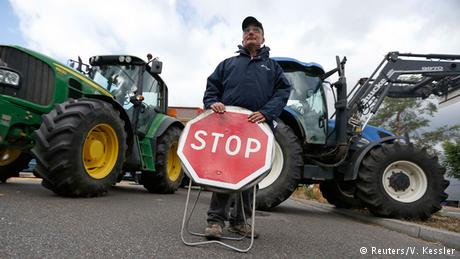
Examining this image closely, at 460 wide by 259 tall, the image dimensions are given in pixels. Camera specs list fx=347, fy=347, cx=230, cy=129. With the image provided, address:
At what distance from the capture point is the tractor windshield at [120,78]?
6395 mm

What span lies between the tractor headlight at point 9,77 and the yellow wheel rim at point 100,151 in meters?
1.10

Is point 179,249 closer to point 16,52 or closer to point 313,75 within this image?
point 16,52

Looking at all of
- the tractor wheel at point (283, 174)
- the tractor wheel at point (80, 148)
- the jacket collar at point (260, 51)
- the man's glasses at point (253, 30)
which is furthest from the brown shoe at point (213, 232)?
the tractor wheel at point (283, 174)

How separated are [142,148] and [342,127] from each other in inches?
141

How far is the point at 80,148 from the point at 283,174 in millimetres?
2808

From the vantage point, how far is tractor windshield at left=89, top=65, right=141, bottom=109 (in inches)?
252

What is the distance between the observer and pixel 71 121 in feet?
13.2

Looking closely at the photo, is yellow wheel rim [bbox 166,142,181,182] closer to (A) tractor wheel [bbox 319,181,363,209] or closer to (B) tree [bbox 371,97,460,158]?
(A) tractor wheel [bbox 319,181,363,209]

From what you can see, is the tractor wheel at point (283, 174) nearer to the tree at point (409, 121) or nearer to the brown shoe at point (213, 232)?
the brown shoe at point (213, 232)

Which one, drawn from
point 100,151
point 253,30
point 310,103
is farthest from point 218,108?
point 310,103

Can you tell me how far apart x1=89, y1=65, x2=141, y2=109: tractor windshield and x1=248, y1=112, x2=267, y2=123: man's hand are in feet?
13.6

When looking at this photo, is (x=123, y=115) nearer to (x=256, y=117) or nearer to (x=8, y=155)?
(x=8, y=155)

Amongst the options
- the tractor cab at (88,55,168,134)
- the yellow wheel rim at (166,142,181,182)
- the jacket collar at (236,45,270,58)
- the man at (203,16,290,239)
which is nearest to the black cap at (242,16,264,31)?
the man at (203,16,290,239)

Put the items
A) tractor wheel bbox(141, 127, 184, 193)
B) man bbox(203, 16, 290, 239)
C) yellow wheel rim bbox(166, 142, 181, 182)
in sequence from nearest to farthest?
man bbox(203, 16, 290, 239) < tractor wheel bbox(141, 127, 184, 193) < yellow wheel rim bbox(166, 142, 181, 182)
